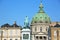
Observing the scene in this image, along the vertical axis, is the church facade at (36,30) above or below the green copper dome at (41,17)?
below

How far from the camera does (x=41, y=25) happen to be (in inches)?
5443

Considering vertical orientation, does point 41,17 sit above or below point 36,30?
above

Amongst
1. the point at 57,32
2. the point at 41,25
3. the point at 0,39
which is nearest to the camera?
the point at 57,32

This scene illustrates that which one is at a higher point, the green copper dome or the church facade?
the green copper dome

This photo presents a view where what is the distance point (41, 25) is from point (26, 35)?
41512 millimetres

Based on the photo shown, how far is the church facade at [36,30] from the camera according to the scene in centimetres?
9694

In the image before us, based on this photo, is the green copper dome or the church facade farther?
the green copper dome

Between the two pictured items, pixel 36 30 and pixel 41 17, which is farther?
pixel 41 17

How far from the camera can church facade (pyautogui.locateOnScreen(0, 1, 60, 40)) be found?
96938mm

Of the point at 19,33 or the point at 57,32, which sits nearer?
the point at 57,32

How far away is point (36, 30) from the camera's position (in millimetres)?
138250

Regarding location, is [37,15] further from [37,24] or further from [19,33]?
[19,33]

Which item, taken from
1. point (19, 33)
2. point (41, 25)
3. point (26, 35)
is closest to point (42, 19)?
point (41, 25)

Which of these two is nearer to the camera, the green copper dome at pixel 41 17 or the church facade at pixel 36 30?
the church facade at pixel 36 30
